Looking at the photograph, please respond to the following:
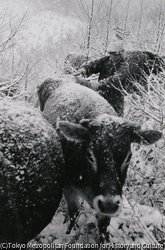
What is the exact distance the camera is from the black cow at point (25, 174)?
1.69m

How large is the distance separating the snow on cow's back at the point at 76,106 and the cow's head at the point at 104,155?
59 centimetres

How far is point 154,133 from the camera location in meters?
2.39

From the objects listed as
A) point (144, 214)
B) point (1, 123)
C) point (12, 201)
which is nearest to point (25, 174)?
point (12, 201)

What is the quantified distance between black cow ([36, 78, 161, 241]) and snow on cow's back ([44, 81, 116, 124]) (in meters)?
0.02

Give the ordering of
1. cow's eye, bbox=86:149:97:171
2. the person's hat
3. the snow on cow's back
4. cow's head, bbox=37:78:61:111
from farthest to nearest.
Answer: the person's hat → cow's head, bbox=37:78:61:111 → the snow on cow's back → cow's eye, bbox=86:149:97:171

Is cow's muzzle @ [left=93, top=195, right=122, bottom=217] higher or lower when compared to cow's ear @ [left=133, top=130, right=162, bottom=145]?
lower

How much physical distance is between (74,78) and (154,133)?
10.1 ft

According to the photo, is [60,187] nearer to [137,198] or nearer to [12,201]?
[12,201]

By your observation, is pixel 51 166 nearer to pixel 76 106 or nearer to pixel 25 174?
pixel 25 174

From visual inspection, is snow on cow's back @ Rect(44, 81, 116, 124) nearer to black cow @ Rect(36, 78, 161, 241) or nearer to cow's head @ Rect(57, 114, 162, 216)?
black cow @ Rect(36, 78, 161, 241)

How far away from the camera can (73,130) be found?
2.44 meters

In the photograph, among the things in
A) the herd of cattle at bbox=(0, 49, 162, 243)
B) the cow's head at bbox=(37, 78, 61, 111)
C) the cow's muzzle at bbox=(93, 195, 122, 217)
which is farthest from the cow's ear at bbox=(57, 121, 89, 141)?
the cow's head at bbox=(37, 78, 61, 111)

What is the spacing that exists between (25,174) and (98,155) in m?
0.88

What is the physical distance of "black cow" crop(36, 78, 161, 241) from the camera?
2135 millimetres
